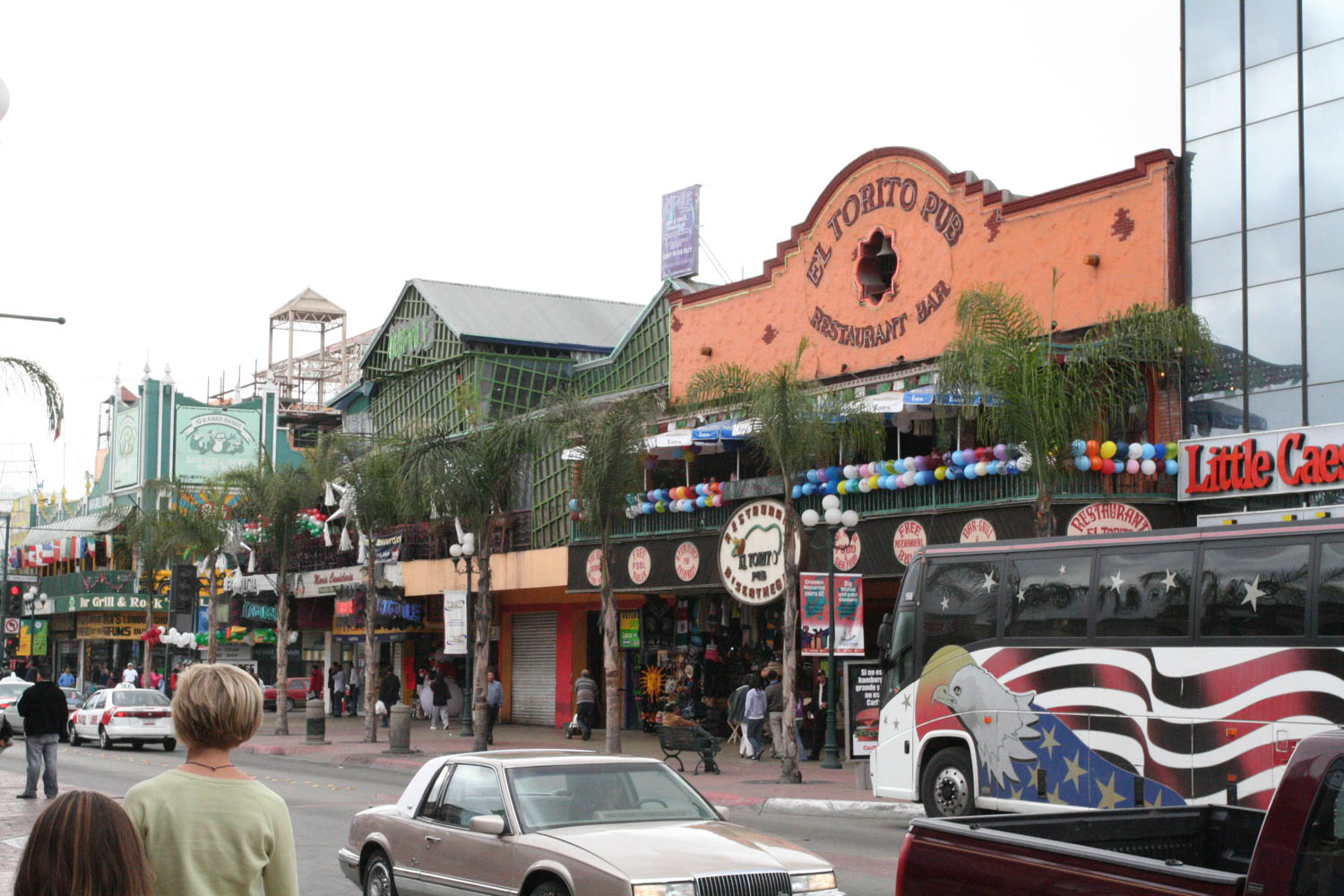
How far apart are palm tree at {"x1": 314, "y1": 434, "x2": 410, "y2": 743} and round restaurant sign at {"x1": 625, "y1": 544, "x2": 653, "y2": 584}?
4.93 metres

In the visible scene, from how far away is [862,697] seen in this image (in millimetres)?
22109

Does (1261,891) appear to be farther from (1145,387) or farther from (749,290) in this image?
(749,290)

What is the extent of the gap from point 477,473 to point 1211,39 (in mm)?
15511

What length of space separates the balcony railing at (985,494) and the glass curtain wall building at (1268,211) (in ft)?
4.39

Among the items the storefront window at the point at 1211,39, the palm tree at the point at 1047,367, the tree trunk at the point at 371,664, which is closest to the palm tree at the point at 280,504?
the tree trunk at the point at 371,664

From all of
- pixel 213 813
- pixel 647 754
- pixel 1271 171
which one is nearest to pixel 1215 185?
pixel 1271 171

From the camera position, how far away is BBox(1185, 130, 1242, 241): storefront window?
23.7m

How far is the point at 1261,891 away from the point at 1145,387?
19905mm

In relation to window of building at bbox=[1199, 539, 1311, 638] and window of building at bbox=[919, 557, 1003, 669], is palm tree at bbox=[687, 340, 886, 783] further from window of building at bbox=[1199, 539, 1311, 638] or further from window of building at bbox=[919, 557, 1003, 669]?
window of building at bbox=[1199, 539, 1311, 638]

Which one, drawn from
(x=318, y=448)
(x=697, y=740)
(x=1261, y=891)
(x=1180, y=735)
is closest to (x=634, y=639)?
(x=318, y=448)

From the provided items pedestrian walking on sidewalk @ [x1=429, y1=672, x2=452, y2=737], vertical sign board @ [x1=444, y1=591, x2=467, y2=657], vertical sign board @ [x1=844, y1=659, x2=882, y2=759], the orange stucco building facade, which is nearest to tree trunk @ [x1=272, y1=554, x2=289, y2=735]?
pedestrian walking on sidewalk @ [x1=429, y1=672, x2=452, y2=737]

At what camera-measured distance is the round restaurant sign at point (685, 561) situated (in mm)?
30344

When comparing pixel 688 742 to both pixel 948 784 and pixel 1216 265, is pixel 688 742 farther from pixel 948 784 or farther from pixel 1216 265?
pixel 1216 265

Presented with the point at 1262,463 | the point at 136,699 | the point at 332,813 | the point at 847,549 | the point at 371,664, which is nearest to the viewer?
the point at 332,813
